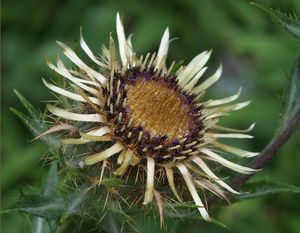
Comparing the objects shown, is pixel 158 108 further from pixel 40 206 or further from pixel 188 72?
pixel 40 206

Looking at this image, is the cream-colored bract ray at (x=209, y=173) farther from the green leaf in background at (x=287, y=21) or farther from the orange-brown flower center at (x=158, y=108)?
the green leaf in background at (x=287, y=21)

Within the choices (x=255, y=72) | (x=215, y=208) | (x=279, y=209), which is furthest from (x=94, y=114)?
(x=255, y=72)

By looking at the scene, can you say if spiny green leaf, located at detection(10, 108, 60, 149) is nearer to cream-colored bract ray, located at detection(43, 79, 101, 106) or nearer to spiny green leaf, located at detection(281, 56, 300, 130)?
cream-colored bract ray, located at detection(43, 79, 101, 106)

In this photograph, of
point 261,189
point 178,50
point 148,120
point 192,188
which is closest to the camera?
point 192,188

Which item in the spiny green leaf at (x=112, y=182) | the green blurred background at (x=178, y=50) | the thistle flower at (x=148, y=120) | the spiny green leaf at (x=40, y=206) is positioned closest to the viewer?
the spiny green leaf at (x=112, y=182)

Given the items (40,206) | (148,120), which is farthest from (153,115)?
(40,206)

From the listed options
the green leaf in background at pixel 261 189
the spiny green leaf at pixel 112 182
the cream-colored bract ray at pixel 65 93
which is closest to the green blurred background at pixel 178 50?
the green leaf in background at pixel 261 189
